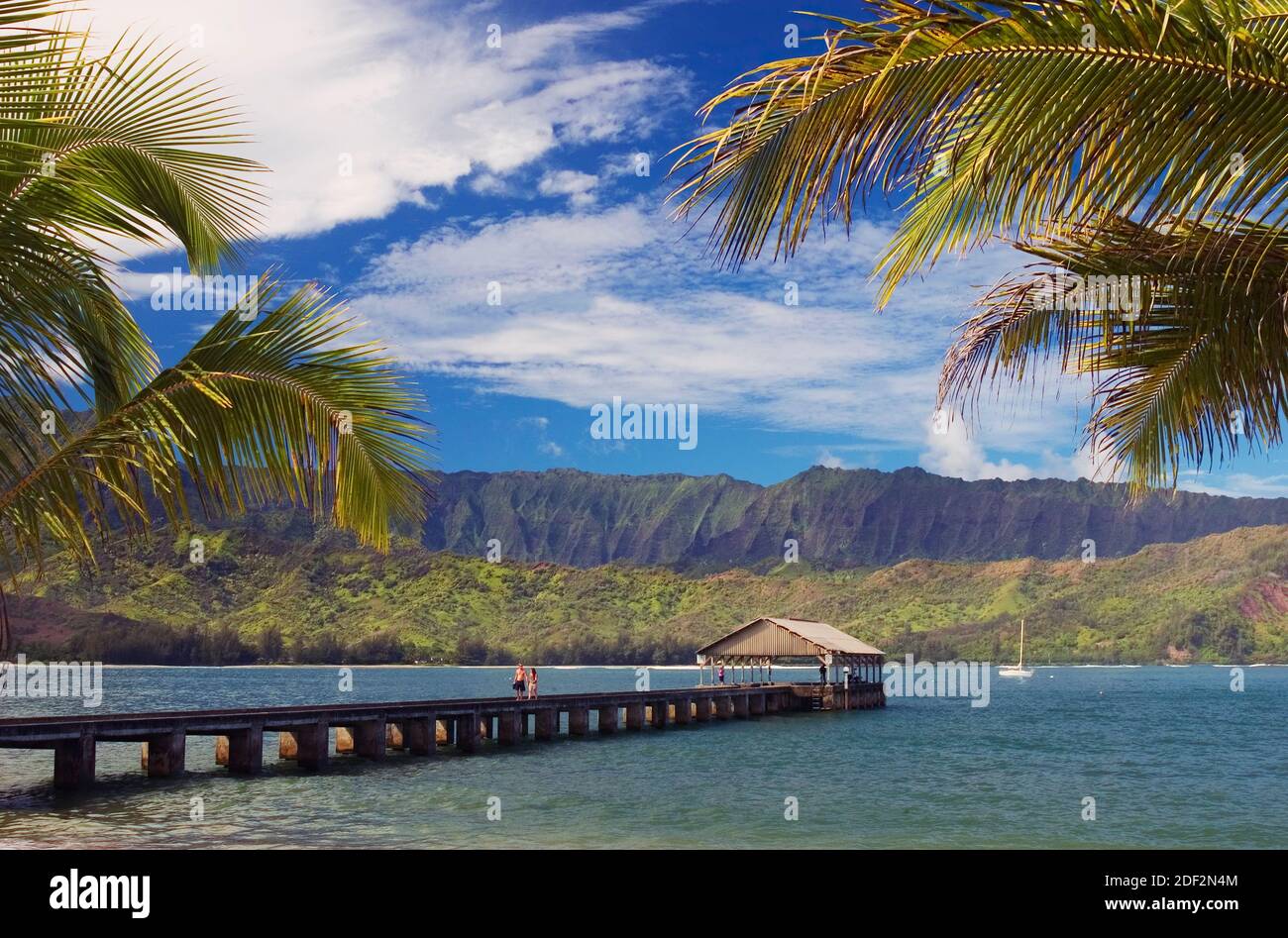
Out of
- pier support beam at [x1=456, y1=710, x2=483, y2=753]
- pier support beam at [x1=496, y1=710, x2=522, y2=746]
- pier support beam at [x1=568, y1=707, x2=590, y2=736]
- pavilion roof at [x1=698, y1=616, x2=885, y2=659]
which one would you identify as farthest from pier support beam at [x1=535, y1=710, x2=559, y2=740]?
pavilion roof at [x1=698, y1=616, x2=885, y2=659]

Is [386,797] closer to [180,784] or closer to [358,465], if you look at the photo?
[180,784]

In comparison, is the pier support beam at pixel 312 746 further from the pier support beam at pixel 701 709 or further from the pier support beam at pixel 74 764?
the pier support beam at pixel 701 709

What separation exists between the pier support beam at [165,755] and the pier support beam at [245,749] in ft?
4.92

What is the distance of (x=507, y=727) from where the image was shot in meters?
44.5

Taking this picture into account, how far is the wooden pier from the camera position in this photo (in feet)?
91.6

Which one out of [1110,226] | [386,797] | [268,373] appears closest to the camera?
[268,373]

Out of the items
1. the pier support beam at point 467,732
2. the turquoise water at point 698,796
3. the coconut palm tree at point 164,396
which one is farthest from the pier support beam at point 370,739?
the coconut palm tree at point 164,396

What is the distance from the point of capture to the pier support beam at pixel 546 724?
47219 mm

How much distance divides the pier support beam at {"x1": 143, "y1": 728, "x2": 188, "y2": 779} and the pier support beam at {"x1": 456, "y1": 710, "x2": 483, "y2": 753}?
38.5 ft

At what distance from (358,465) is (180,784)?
92.6 ft

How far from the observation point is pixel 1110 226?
213 inches

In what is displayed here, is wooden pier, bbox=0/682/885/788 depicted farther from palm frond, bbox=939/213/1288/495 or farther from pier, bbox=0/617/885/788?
palm frond, bbox=939/213/1288/495
